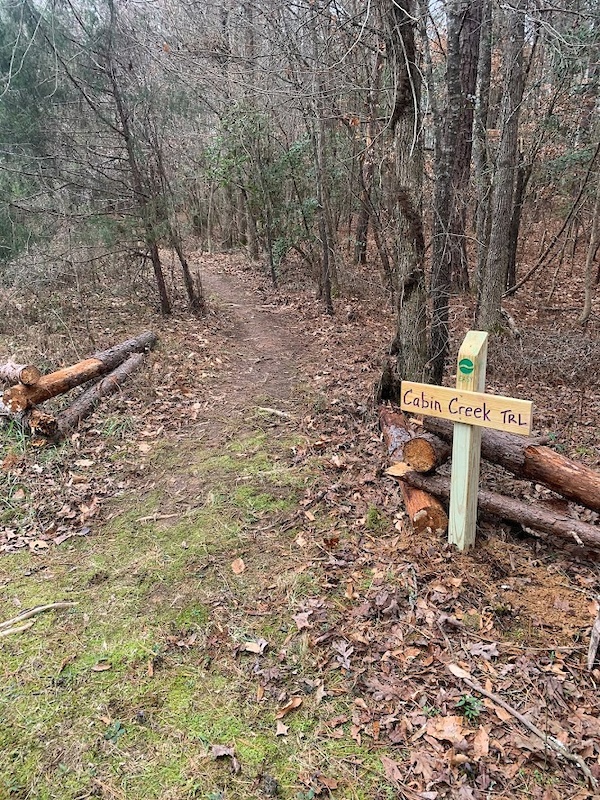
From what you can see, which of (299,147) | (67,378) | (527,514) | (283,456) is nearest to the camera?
(527,514)

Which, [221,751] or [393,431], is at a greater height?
[393,431]

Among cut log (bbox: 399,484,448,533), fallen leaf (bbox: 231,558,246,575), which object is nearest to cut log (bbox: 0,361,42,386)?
fallen leaf (bbox: 231,558,246,575)

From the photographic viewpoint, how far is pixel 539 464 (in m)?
3.85

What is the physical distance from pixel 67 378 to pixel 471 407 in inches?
216

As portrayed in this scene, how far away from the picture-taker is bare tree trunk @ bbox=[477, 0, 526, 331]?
22.2 feet

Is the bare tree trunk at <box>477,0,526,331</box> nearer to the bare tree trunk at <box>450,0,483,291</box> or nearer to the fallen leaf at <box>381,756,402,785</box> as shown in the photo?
the bare tree trunk at <box>450,0,483,291</box>

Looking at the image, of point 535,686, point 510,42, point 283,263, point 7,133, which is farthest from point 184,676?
point 283,263

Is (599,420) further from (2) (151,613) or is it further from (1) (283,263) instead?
(1) (283,263)

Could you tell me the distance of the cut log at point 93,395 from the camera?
6.30 meters

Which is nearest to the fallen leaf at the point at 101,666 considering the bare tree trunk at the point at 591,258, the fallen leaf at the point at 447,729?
the fallen leaf at the point at 447,729

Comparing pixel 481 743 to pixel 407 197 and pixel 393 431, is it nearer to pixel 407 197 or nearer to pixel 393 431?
pixel 393 431

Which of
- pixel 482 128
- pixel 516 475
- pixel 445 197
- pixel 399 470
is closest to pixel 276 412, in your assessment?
pixel 399 470

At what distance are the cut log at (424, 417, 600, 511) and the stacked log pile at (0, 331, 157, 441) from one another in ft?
14.8

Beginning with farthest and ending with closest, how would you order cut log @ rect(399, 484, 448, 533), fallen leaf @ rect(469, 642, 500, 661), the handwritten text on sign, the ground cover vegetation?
cut log @ rect(399, 484, 448, 533) < the handwritten text on sign < fallen leaf @ rect(469, 642, 500, 661) < the ground cover vegetation
